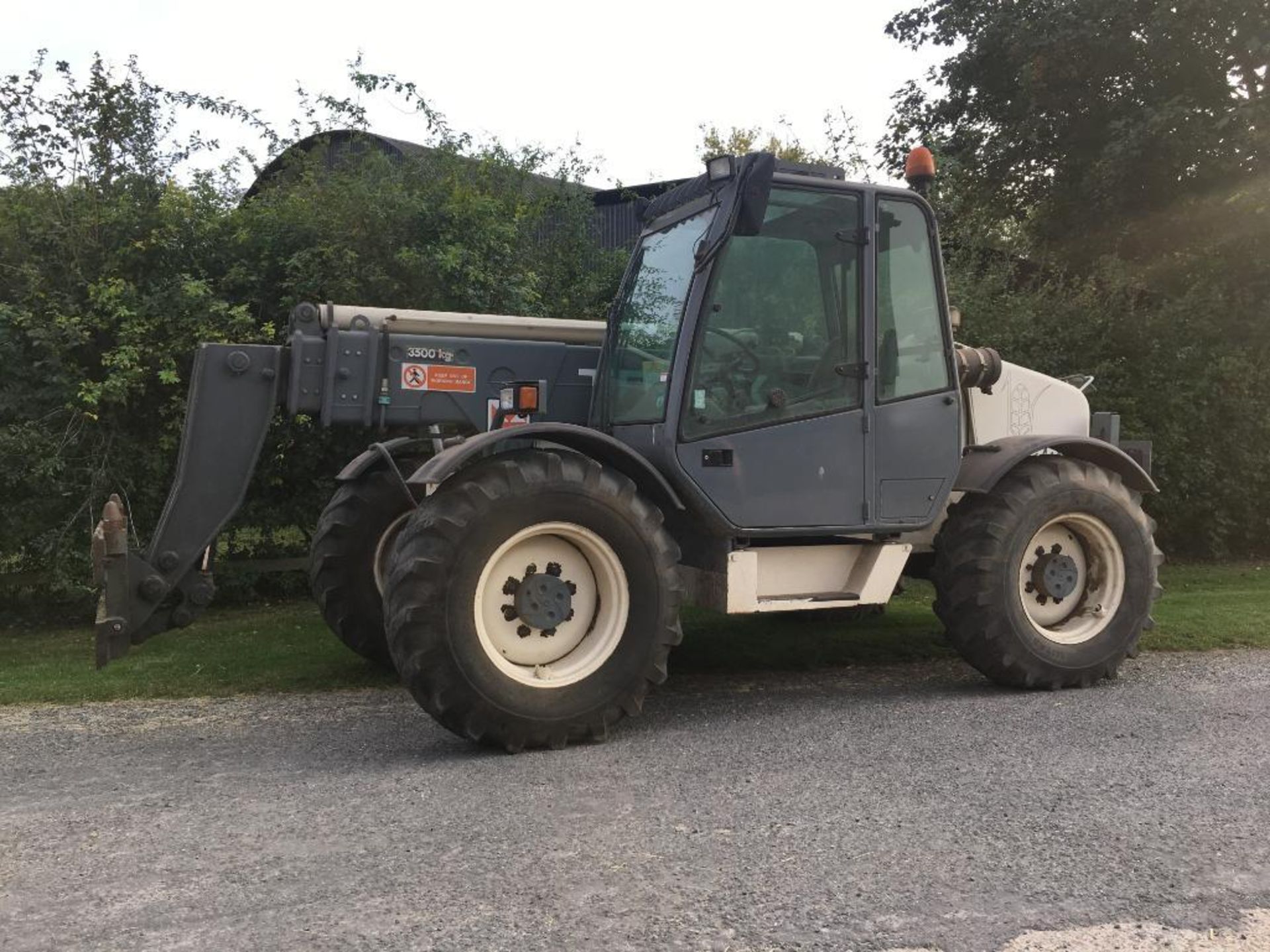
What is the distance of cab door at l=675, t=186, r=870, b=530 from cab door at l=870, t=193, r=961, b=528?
13 centimetres

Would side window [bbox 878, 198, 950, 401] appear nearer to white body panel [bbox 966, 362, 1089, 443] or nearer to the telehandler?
the telehandler

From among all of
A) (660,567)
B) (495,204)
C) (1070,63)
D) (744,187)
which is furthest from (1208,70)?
(660,567)

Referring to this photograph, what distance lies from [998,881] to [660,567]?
2167mm

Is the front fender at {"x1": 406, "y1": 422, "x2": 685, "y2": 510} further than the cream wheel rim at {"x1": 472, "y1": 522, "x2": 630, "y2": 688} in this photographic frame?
No

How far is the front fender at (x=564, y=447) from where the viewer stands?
188 inches

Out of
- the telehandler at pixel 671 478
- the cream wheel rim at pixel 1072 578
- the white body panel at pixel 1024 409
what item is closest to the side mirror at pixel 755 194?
the telehandler at pixel 671 478

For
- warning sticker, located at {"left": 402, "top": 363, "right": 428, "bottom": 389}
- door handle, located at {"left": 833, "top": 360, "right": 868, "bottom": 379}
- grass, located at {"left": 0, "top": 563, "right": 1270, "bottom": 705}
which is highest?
door handle, located at {"left": 833, "top": 360, "right": 868, "bottom": 379}

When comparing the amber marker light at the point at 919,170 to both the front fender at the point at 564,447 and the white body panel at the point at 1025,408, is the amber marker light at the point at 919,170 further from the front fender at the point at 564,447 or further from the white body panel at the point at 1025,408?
the front fender at the point at 564,447

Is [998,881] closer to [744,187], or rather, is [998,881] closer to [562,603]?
[562,603]

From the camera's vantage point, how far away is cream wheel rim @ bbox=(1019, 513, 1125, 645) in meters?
6.09

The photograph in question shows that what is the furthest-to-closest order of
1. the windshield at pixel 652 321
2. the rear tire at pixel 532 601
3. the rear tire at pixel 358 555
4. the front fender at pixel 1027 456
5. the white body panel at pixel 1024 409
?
the white body panel at pixel 1024 409, the rear tire at pixel 358 555, the front fender at pixel 1027 456, the windshield at pixel 652 321, the rear tire at pixel 532 601

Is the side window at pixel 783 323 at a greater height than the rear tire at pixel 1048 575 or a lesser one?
greater

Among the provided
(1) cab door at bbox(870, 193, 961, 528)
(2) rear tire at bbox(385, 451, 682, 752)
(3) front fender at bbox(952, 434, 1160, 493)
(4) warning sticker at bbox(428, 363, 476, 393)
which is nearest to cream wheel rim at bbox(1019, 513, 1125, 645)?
(3) front fender at bbox(952, 434, 1160, 493)

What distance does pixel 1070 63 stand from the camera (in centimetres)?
1366
